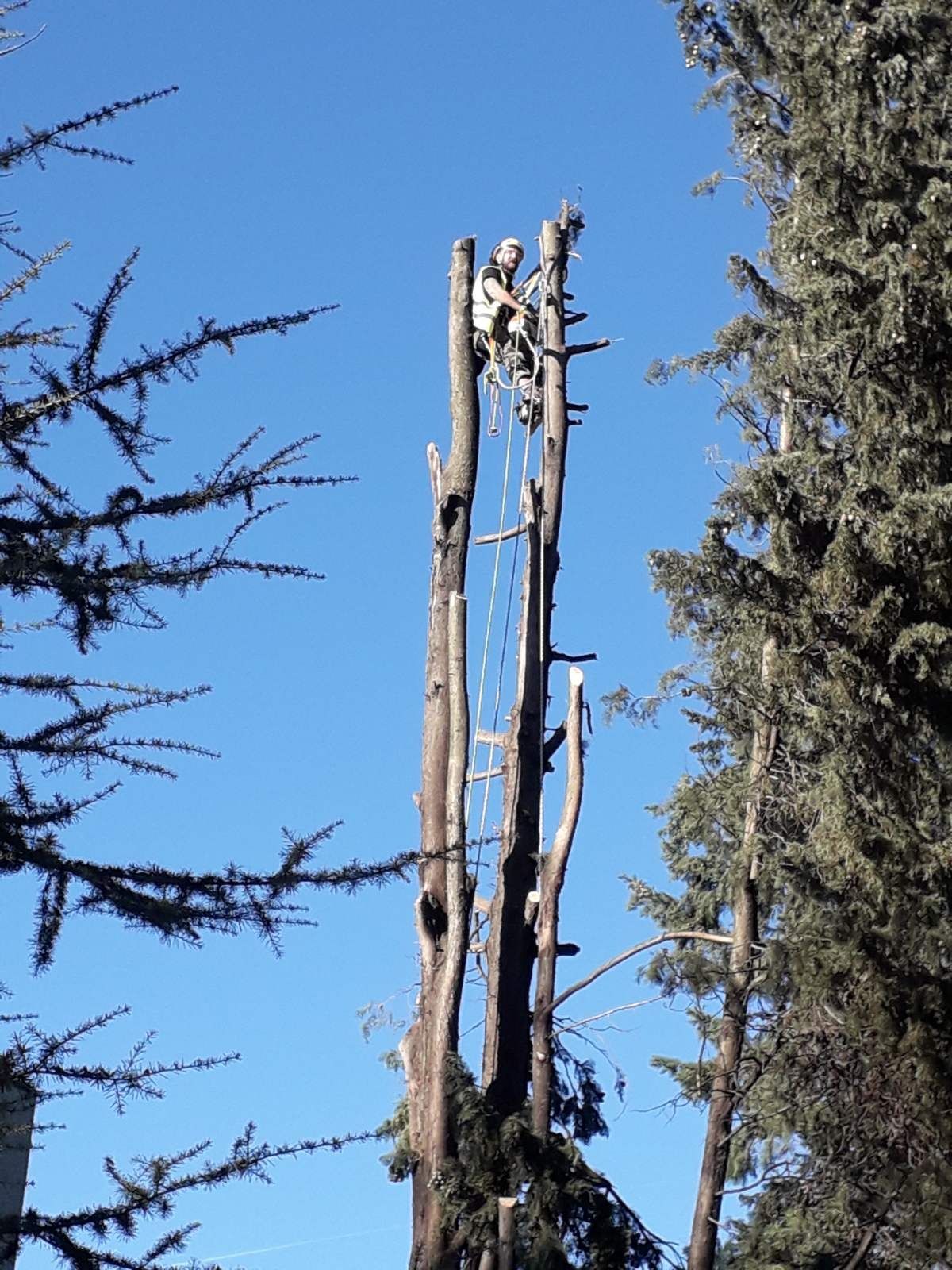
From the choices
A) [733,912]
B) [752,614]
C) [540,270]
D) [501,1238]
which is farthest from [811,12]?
[501,1238]

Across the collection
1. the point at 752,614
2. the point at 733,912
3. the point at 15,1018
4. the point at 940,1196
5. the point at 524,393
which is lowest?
the point at 15,1018

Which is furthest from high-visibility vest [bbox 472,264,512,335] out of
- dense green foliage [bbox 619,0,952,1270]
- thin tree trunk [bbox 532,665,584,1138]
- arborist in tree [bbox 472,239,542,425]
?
thin tree trunk [bbox 532,665,584,1138]

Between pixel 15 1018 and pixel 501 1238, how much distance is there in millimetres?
5115

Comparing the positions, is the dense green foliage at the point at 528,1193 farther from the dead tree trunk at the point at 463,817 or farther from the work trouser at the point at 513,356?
the work trouser at the point at 513,356

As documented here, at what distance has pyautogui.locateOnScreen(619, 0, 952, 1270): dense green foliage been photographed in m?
11.1

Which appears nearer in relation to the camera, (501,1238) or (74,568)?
(74,568)

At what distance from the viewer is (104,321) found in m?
6.43

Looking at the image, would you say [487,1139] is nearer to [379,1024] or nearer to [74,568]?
[379,1024]

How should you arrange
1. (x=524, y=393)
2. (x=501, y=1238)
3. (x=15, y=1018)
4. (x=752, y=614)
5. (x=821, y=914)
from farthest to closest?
(x=524, y=393), (x=752, y=614), (x=821, y=914), (x=501, y=1238), (x=15, y=1018)

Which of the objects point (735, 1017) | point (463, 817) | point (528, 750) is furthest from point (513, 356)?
point (735, 1017)

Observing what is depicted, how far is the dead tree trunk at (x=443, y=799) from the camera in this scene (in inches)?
422

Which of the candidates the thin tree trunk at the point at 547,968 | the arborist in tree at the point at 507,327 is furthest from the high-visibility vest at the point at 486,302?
the thin tree trunk at the point at 547,968

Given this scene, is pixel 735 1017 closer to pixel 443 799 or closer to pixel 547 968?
pixel 547 968

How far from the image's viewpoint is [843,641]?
12031mm
